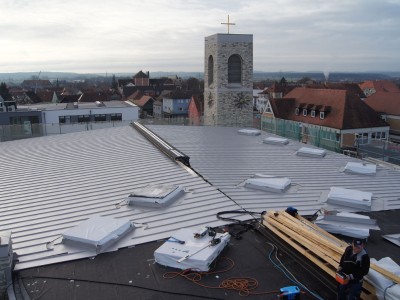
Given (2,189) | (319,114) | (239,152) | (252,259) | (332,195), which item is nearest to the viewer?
(252,259)

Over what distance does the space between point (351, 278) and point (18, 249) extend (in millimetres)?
5805

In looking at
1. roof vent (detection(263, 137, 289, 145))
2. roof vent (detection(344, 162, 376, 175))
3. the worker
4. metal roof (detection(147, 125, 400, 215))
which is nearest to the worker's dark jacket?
the worker

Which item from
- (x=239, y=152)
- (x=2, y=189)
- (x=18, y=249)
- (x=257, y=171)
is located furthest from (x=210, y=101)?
(x=18, y=249)

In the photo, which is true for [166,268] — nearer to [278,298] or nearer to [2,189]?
[278,298]

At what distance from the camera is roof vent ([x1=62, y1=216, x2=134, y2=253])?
7.64m

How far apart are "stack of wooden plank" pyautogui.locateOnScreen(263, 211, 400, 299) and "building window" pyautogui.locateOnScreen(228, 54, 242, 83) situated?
18795 mm

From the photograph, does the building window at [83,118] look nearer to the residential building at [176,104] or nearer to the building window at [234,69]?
the building window at [234,69]

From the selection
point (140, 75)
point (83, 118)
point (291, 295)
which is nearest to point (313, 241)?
point (291, 295)

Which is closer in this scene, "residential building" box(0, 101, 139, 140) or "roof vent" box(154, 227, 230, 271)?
"roof vent" box(154, 227, 230, 271)

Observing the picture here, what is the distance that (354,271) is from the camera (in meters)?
5.74

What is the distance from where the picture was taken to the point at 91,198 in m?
10.5

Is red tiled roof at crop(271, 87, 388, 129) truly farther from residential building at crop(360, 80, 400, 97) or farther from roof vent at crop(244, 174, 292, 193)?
residential building at crop(360, 80, 400, 97)

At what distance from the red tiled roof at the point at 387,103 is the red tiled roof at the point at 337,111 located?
8.61 m

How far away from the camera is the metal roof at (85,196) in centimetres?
813
